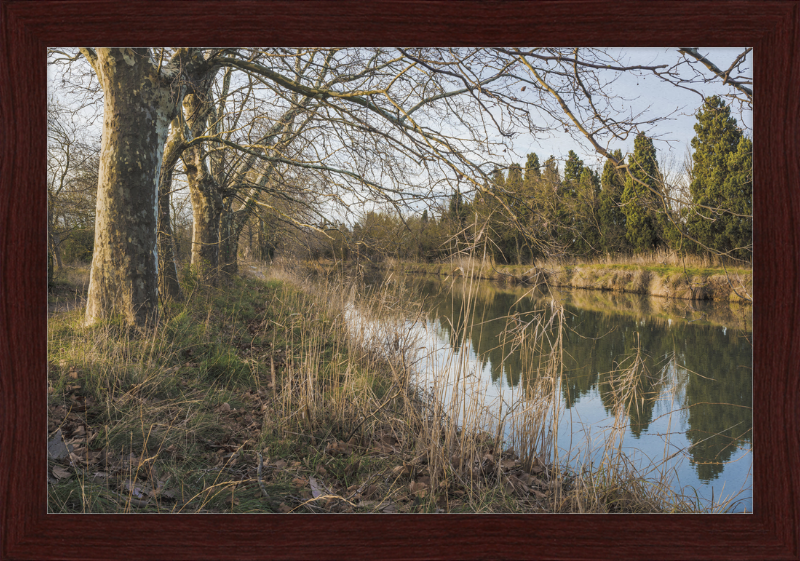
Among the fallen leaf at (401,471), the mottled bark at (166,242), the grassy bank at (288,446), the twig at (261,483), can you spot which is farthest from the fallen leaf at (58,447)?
the mottled bark at (166,242)

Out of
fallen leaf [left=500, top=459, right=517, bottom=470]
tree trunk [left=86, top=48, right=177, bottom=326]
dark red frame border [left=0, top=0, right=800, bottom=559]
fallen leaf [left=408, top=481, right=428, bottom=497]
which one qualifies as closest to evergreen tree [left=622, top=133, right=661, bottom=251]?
dark red frame border [left=0, top=0, right=800, bottom=559]

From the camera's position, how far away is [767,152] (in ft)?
4.62

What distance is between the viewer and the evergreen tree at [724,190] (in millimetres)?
1569

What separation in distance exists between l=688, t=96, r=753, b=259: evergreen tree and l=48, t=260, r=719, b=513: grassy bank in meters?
0.87

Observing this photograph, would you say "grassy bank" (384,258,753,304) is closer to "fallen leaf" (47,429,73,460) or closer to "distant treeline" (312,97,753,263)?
"distant treeline" (312,97,753,263)

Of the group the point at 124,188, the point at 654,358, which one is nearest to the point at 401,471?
the point at 124,188

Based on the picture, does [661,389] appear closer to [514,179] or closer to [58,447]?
[514,179]

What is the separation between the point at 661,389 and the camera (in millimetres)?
2938

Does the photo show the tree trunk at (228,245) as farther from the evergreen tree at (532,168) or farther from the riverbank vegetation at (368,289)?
the evergreen tree at (532,168)

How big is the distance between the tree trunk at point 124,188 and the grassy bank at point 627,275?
6.41 ft
